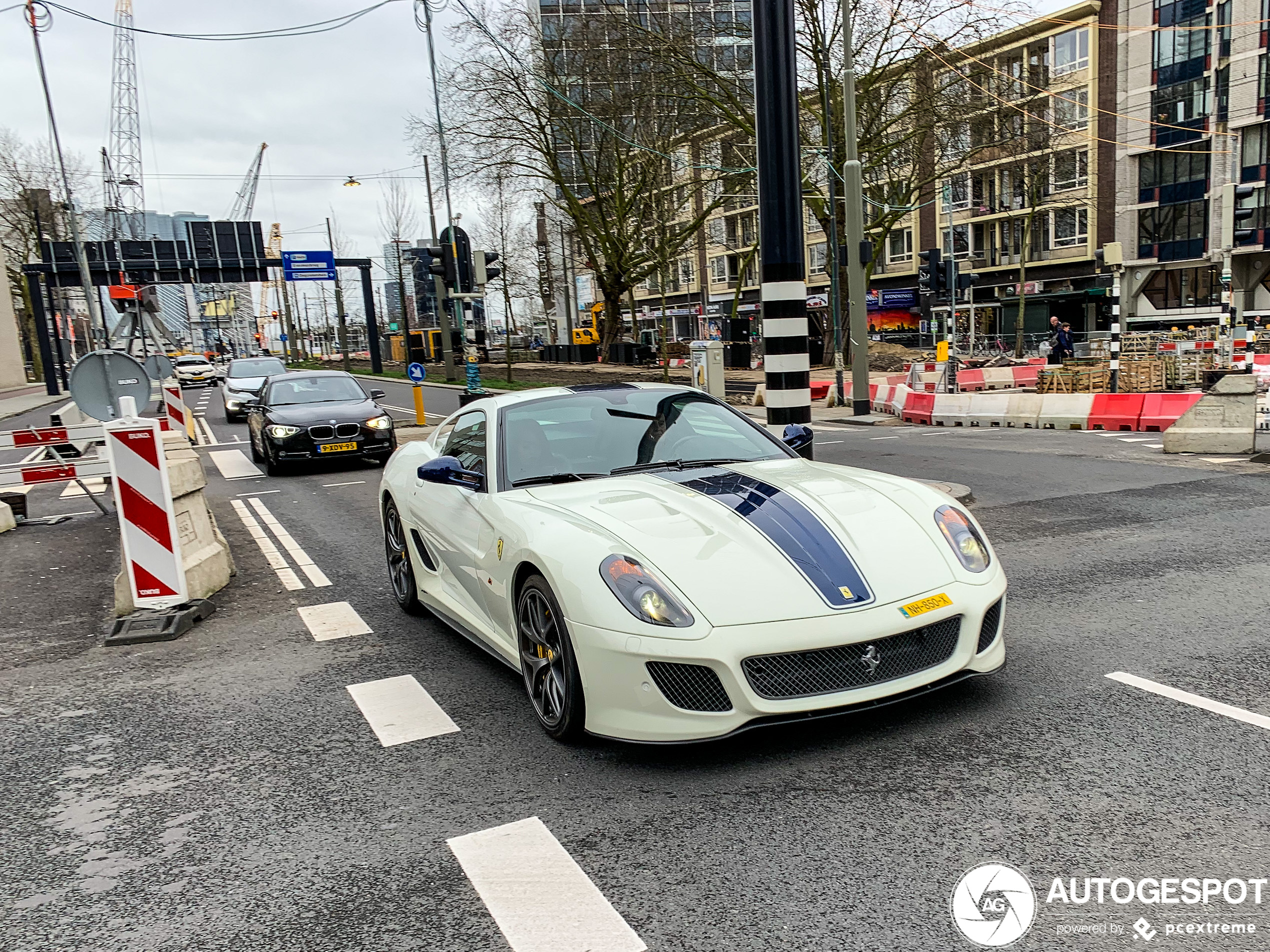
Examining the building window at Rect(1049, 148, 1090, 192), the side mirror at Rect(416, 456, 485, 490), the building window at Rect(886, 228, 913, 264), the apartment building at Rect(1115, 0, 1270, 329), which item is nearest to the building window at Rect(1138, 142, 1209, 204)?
the apartment building at Rect(1115, 0, 1270, 329)

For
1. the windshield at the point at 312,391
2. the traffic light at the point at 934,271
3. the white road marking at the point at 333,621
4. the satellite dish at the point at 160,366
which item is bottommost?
the white road marking at the point at 333,621

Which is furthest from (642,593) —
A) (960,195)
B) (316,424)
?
(960,195)

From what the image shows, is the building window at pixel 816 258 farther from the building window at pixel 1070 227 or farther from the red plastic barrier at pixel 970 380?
the red plastic barrier at pixel 970 380

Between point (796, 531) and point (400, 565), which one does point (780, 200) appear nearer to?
point (400, 565)

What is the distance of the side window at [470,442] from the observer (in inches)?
195

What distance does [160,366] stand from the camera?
1524 centimetres

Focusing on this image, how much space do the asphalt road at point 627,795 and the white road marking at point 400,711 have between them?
0.07 m

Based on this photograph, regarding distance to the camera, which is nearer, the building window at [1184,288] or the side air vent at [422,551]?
the side air vent at [422,551]

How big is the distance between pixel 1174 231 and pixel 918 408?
116ft

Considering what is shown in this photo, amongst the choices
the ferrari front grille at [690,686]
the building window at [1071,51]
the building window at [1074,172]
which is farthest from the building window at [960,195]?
the ferrari front grille at [690,686]

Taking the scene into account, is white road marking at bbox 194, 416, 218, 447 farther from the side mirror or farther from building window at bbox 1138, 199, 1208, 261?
building window at bbox 1138, 199, 1208, 261

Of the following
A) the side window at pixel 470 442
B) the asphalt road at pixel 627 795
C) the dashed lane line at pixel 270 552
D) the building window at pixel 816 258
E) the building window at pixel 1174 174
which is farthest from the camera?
the building window at pixel 816 258

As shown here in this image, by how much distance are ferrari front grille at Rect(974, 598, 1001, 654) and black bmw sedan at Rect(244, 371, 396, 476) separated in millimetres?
11197

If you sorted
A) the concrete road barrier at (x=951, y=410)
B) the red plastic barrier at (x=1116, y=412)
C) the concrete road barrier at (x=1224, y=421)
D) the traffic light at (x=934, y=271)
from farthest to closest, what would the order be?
the traffic light at (x=934, y=271)
the concrete road barrier at (x=951, y=410)
the red plastic barrier at (x=1116, y=412)
the concrete road barrier at (x=1224, y=421)
